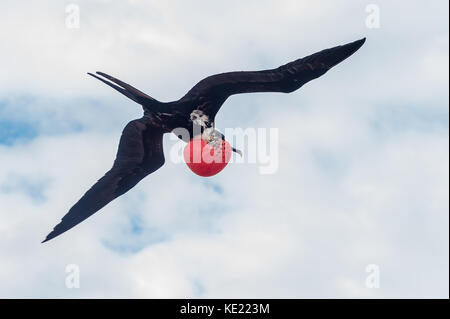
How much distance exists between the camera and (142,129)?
14.0 meters

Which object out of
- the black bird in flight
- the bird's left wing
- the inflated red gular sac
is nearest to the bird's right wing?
the black bird in flight

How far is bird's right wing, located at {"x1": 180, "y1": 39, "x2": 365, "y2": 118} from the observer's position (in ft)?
43.5

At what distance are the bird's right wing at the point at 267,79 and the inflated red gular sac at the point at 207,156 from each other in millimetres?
1076

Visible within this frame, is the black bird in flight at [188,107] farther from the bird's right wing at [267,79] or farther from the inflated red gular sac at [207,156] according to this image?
the inflated red gular sac at [207,156]

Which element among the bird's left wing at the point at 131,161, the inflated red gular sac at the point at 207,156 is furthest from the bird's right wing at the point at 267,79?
the inflated red gular sac at the point at 207,156

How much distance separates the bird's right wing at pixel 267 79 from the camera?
13.3 metres

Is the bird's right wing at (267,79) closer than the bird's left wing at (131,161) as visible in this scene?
Yes
